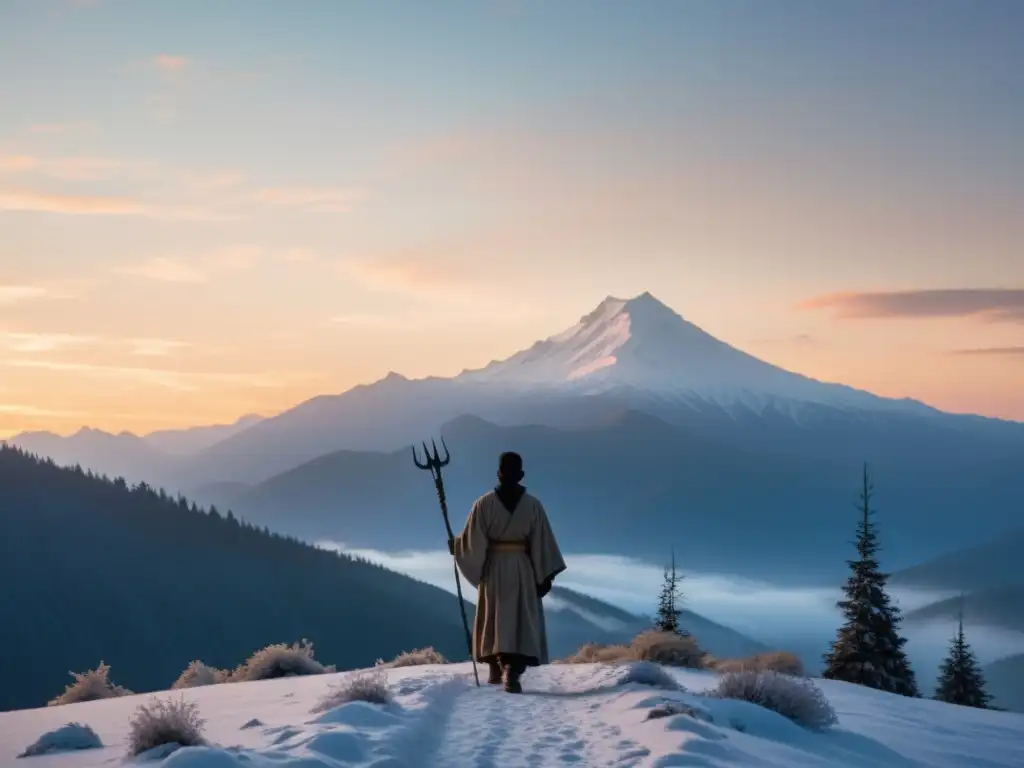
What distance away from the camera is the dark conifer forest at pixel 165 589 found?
487 feet

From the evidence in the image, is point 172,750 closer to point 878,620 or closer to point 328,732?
point 328,732

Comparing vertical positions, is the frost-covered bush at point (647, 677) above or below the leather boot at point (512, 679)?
above

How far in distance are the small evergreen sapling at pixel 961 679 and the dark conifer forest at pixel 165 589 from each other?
118 metres

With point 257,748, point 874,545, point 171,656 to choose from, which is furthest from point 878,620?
point 171,656

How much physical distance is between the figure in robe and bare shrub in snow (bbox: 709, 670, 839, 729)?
8.26 feet

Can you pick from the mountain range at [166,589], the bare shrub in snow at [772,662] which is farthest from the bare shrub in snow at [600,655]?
the mountain range at [166,589]

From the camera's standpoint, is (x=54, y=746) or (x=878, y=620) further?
(x=878, y=620)

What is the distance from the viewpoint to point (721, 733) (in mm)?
9703

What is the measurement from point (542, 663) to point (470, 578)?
1.34 meters

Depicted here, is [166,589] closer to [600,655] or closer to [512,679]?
[600,655]

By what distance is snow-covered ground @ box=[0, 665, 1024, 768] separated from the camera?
28.8ft

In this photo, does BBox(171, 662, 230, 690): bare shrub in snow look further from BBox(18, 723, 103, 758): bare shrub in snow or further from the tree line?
the tree line

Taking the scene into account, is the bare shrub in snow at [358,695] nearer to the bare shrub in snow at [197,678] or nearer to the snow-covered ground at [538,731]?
the snow-covered ground at [538,731]

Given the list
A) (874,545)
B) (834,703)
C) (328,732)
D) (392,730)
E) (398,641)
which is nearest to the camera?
(328,732)
